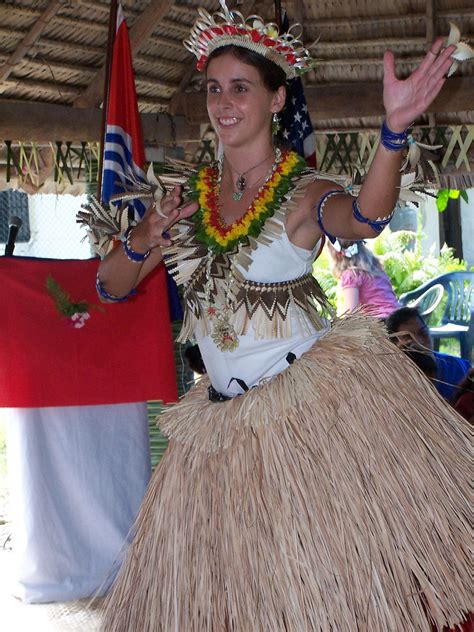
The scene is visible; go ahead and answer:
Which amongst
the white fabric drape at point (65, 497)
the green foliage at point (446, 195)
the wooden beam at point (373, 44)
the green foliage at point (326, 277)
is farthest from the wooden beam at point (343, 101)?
the green foliage at point (326, 277)

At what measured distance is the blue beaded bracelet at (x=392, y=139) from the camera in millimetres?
1769

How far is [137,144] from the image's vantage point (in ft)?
13.2

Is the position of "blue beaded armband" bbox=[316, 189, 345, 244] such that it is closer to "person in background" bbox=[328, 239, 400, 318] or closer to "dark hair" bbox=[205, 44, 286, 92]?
"dark hair" bbox=[205, 44, 286, 92]

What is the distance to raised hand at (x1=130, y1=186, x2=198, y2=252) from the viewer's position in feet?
6.81

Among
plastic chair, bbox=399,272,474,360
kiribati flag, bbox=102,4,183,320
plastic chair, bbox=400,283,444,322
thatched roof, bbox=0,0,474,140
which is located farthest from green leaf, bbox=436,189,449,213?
kiribati flag, bbox=102,4,183,320

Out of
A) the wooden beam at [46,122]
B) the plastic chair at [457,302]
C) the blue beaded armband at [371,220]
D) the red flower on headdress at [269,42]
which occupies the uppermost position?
the wooden beam at [46,122]

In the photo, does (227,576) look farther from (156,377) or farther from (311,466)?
(156,377)

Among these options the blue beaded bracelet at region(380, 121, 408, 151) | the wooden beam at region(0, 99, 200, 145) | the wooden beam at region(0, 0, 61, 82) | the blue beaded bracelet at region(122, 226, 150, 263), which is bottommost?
the blue beaded bracelet at region(122, 226, 150, 263)

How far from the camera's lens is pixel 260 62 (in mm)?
2197

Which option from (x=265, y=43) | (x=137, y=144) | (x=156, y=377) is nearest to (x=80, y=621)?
(x=156, y=377)

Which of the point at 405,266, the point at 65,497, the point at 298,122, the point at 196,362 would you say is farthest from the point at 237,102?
the point at 405,266

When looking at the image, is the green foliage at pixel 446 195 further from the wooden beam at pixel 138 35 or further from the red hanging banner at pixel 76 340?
the red hanging banner at pixel 76 340

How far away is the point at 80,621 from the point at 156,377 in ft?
3.26

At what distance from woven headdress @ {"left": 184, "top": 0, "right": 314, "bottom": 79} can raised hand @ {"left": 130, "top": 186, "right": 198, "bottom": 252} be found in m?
0.37
